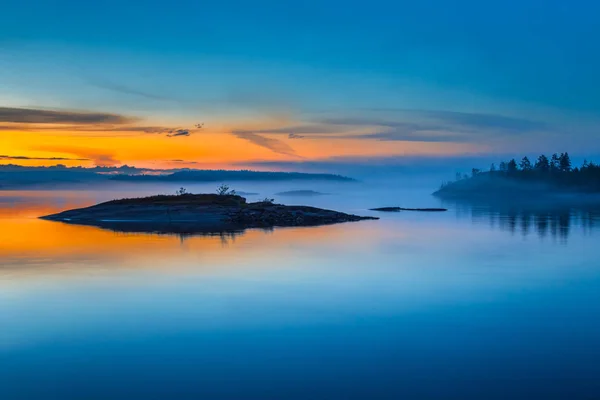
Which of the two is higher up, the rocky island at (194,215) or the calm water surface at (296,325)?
the rocky island at (194,215)

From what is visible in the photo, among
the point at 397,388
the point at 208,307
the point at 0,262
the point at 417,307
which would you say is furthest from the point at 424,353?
the point at 0,262

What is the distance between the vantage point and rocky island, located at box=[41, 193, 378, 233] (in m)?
60.6

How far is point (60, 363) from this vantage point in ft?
45.1

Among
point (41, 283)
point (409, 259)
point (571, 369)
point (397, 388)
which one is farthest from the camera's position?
point (409, 259)

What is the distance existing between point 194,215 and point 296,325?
48.8 metres

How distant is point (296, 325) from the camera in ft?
57.5

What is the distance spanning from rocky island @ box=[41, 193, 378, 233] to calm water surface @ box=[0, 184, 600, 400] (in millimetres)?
25285

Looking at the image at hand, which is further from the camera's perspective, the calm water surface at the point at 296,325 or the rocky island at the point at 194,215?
the rocky island at the point at 194,215

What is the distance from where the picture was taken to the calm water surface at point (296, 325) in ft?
40.7

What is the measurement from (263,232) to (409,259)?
68.4 ft

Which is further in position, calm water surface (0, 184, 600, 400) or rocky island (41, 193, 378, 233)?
rocky island (41, 193, 378, 233)

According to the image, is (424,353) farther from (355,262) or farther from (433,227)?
(433,227)

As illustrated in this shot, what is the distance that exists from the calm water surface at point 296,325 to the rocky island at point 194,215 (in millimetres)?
25285

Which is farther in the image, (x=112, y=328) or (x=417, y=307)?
(x=417, y=307)
